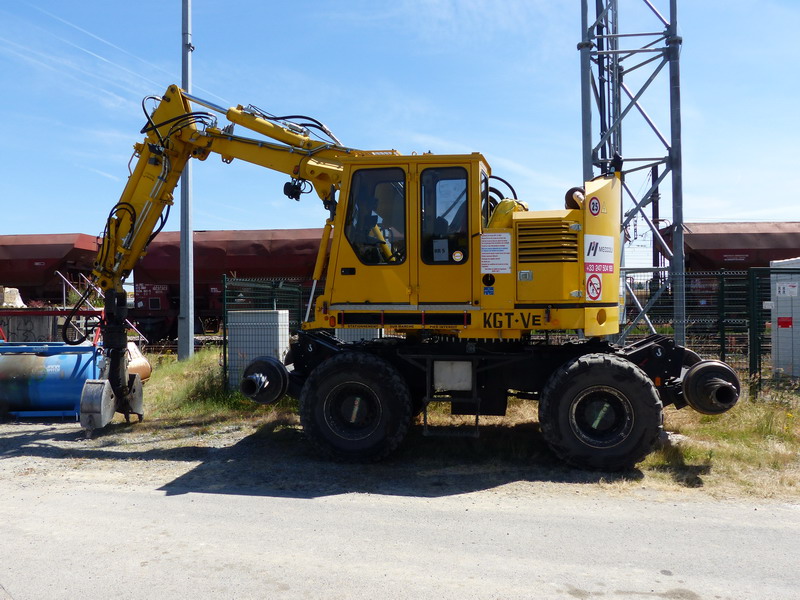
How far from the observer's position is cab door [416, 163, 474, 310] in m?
6.41

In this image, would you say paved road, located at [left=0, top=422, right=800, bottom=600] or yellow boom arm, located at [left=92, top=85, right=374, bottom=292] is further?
yellow boom arm, located at [left=92, top=85, right=374, bottom=292]

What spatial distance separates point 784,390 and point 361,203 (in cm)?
677

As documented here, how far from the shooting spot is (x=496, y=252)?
6324 millimetres

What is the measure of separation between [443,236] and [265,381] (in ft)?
8.37

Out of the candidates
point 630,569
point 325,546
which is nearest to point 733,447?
point 630,569

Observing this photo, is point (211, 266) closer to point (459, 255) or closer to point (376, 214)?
point (376, 214)

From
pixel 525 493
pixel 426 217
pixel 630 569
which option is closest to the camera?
pixel 630 569

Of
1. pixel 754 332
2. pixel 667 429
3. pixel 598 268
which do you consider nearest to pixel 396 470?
pixel 598 268

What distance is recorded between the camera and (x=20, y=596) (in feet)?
11.9

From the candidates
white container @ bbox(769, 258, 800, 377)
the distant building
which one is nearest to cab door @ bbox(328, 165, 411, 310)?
white container @ bbox(769, 258, 800, 377)

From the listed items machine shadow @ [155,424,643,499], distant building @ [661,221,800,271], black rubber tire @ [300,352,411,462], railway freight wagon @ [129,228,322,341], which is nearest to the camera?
machine shadow @ [155,424,643,499]

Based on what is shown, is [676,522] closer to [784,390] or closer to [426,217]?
[426,217]

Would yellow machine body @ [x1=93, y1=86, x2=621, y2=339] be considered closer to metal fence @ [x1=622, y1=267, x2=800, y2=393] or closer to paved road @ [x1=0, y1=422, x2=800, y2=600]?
paved road @ [x1=0, y1=422, x2=800, y2=600]

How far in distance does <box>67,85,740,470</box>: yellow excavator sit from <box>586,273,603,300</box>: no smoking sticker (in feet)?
0.07
